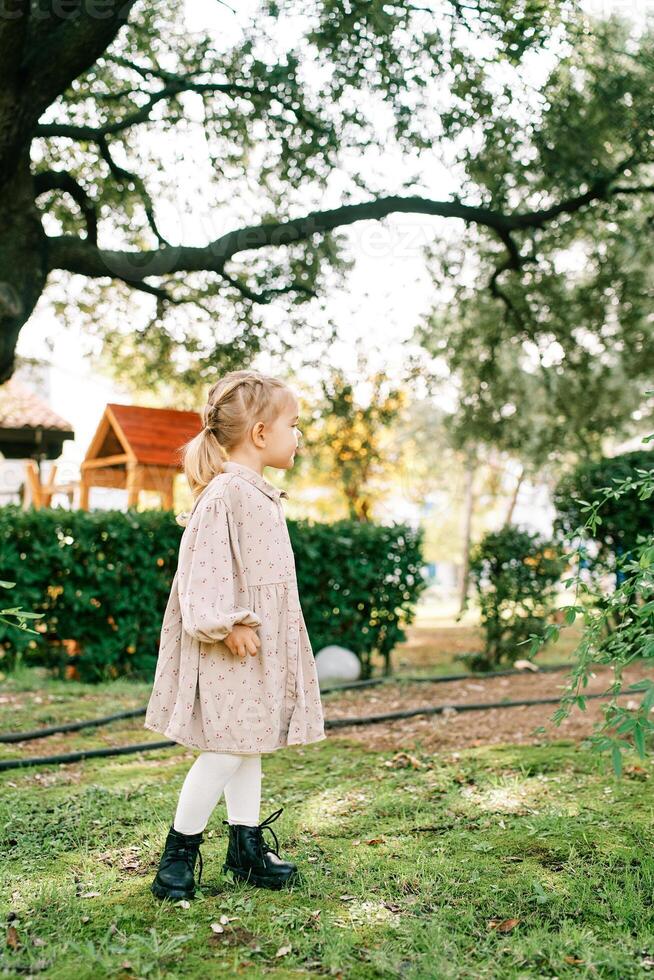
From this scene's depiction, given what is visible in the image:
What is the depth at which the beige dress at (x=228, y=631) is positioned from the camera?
8.36 ft

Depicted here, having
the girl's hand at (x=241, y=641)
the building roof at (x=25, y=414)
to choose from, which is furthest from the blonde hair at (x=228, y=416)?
the building roof at (x=25, y=414)

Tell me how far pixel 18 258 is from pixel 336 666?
433 cm

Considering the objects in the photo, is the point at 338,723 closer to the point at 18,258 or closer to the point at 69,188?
the point at 18,258

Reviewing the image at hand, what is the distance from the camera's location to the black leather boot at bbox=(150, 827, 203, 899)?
254cm

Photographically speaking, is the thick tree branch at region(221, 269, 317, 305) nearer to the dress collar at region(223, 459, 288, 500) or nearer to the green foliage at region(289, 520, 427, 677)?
the green foliage at region(289, 520, 427, 677)

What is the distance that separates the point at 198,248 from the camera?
26.4 feet

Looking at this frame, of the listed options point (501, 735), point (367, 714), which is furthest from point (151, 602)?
point (501, 735)

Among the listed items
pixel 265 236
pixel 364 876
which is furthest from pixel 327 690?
pixel 265 236

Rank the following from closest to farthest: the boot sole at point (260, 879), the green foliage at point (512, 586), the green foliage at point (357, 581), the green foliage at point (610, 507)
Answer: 1. the boot sole at point (260, 879)
2. the green foliage at point (357, 581)
3. the green foliage at point (610, 507)
4. the green foliage at point (512, 586)

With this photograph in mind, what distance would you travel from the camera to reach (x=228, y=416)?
2793 millimetres

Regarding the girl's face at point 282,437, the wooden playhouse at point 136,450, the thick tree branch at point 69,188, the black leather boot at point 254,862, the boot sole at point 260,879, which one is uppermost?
the thick tree branch at point 69,188

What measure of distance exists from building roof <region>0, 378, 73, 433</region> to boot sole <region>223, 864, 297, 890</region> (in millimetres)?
11256

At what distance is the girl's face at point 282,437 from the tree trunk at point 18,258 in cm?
439

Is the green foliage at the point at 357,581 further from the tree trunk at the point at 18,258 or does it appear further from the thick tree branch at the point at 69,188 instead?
the thick tree branch at the point at 69,188
